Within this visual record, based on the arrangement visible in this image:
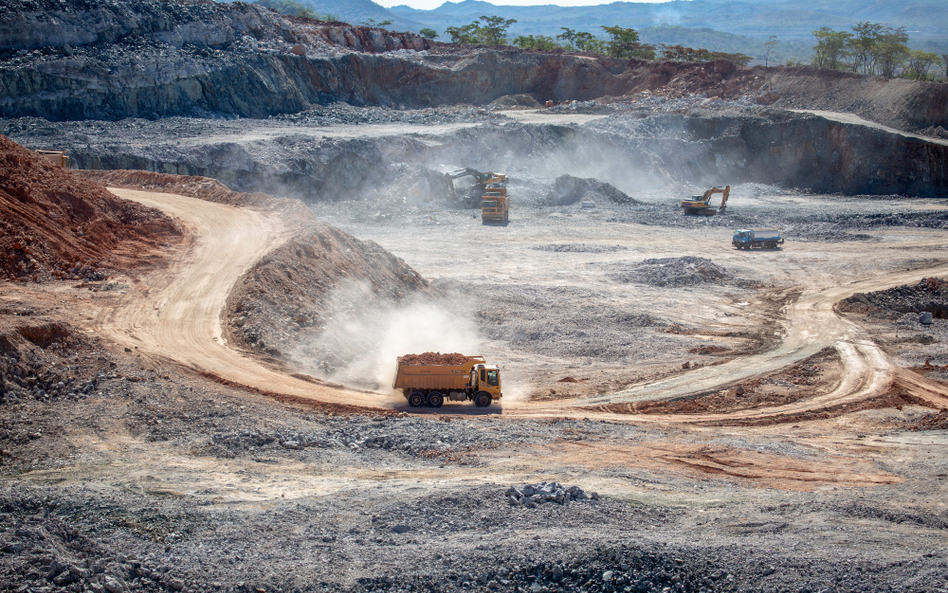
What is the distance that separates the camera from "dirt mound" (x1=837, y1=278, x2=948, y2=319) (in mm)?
24016

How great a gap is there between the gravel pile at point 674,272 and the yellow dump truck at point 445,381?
1399 cm

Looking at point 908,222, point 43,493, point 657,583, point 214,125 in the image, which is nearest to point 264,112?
point 214,125

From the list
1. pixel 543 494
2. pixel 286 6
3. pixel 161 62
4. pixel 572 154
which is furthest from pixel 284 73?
pixel 286 6

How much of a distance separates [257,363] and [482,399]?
5.48 meters

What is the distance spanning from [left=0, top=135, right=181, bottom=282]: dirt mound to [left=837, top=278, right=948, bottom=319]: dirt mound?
24.9 metres

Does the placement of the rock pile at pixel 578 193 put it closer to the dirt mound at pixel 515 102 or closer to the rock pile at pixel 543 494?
the dirt mound at pixel 515 102

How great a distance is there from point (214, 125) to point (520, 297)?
29.7 metres

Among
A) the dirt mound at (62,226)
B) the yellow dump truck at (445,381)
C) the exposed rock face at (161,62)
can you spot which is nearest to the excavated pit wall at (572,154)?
the exposed rock face at (161,62)

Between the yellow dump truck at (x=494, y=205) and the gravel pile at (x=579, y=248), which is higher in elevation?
the yellow dump truck at (x=494, y=205)

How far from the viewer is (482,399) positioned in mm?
15117

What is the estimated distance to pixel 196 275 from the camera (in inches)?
798

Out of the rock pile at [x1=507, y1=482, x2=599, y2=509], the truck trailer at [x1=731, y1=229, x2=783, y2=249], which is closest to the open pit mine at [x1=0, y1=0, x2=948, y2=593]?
the rock pile at [x1=507, y1=482, x2=599, y2=509]

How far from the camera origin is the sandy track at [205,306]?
15.2 metres

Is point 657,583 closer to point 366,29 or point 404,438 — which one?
point 404,438
